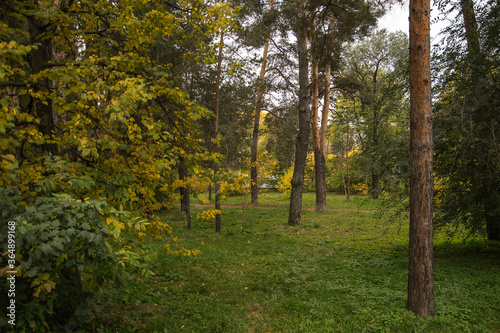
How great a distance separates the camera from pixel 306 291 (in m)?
5.19

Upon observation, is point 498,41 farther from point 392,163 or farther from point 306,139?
point 306,139

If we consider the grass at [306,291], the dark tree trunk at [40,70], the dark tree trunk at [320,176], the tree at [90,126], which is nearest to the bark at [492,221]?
the grass at [306,291]

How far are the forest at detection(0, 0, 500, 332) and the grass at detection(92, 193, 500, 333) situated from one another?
3 cm

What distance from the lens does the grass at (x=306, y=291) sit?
389 centimetres

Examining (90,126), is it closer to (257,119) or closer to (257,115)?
(257,115)

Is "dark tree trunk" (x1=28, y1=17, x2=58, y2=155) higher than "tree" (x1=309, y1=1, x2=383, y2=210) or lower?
lower

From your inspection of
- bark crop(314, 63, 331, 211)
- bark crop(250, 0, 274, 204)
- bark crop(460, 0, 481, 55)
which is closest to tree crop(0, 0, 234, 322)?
bark crop(460, 0, 481, 55)

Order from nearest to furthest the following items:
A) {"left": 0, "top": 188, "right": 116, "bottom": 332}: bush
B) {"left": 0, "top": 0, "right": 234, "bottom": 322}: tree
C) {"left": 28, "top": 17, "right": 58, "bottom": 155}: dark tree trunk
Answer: {"left": 0, "top": 188, "right": 116, "bottom": 332}: bush, {"left": 0, "top": 0, "right": 234, "bottom": 322}: tree, {"left": 28, "top": 17, "right": 58, "bottom": 155}: dark tree trunk

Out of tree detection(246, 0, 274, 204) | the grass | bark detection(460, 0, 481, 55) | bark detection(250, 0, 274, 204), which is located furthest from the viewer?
bark detection(250, 0, 274, 204)

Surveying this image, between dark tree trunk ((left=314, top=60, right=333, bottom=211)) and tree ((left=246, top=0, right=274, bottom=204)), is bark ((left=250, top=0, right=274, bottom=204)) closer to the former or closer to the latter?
tree ((left=246, top=0, right=274, bottom=204))

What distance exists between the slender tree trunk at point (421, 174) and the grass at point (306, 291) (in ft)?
1.12

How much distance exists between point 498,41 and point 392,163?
2.93 metres

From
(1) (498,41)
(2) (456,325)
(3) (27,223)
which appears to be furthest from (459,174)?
(3) (27,223)

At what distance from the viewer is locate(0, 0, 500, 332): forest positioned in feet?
7.84
